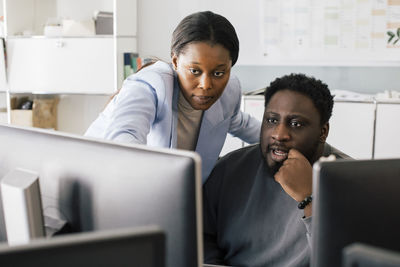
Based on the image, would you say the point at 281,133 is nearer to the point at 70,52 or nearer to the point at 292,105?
the point at 292,105

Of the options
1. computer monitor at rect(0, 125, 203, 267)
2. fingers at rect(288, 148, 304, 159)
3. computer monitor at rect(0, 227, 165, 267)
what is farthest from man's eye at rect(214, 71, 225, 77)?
computer monitor at rect(0, 227, 165, 267)

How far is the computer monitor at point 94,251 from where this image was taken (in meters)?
0.42

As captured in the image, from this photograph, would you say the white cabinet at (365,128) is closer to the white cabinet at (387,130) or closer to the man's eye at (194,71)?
the white cabinet at (387,130)

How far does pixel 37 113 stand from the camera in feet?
12.3

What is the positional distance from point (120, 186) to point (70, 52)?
10.0 feet

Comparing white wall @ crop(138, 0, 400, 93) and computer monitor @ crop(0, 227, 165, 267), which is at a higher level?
white wall @ crop(138, 0, 400, 93)

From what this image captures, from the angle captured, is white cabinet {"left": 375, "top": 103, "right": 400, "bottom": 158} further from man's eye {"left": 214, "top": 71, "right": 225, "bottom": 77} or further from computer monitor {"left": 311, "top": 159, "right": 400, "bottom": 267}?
computer monitor {"left": 311, "top": 159, "right": 400, "bottom": 267}

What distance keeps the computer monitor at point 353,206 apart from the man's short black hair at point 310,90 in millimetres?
780

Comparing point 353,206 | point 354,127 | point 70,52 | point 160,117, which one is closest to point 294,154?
point 160,117

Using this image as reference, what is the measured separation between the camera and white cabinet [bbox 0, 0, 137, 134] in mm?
3527

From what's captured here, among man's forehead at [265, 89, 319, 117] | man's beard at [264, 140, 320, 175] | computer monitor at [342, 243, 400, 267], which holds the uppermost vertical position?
man's forehead at [265, 89, 319, 117]

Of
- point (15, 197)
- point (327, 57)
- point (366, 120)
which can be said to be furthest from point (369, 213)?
point (327, 57)

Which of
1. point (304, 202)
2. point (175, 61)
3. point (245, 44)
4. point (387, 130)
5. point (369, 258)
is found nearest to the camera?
point (369, 258)

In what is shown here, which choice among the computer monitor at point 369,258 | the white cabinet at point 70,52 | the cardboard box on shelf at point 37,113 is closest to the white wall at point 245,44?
the white cabinet at point 70,52
